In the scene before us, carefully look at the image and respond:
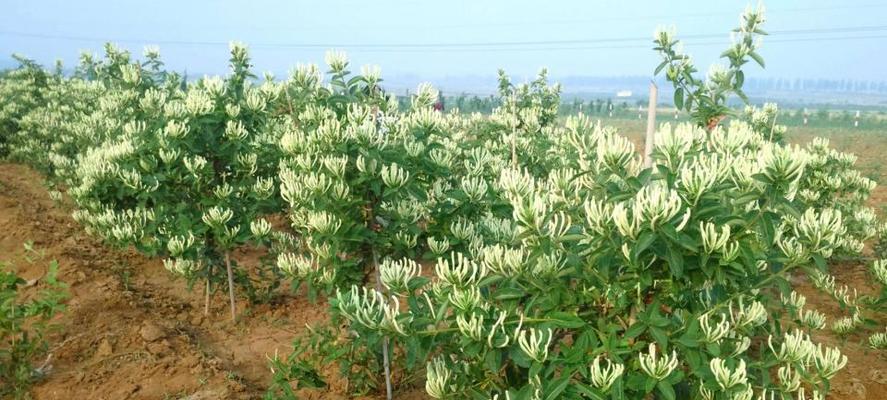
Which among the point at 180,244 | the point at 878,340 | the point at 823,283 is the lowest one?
the point at 878,340

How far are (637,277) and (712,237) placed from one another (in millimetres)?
391

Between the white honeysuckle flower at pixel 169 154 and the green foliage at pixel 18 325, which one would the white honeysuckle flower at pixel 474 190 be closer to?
the green foliage at pixel 18 325

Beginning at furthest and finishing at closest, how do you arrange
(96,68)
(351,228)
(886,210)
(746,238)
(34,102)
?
(34,102)
(886,210)
(96,68)
(351,228)
(746,238)

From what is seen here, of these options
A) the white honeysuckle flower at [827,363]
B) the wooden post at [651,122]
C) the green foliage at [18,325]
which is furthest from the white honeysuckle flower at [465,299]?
the green foliage at [18,325]

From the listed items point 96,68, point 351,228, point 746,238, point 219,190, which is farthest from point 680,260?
point 96,68

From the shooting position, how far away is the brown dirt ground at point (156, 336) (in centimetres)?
508

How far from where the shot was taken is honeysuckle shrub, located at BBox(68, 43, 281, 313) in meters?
5.67

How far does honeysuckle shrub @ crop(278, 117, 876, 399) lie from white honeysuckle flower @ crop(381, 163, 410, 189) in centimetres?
86

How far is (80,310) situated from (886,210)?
1459cm

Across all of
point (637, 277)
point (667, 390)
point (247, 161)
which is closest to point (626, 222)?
point (637, 277)

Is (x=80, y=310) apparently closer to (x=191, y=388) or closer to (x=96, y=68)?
(x=191, y=388)

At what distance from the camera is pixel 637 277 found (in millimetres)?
2633

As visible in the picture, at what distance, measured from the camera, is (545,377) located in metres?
2.67

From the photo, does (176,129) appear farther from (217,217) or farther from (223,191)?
(217,217)
